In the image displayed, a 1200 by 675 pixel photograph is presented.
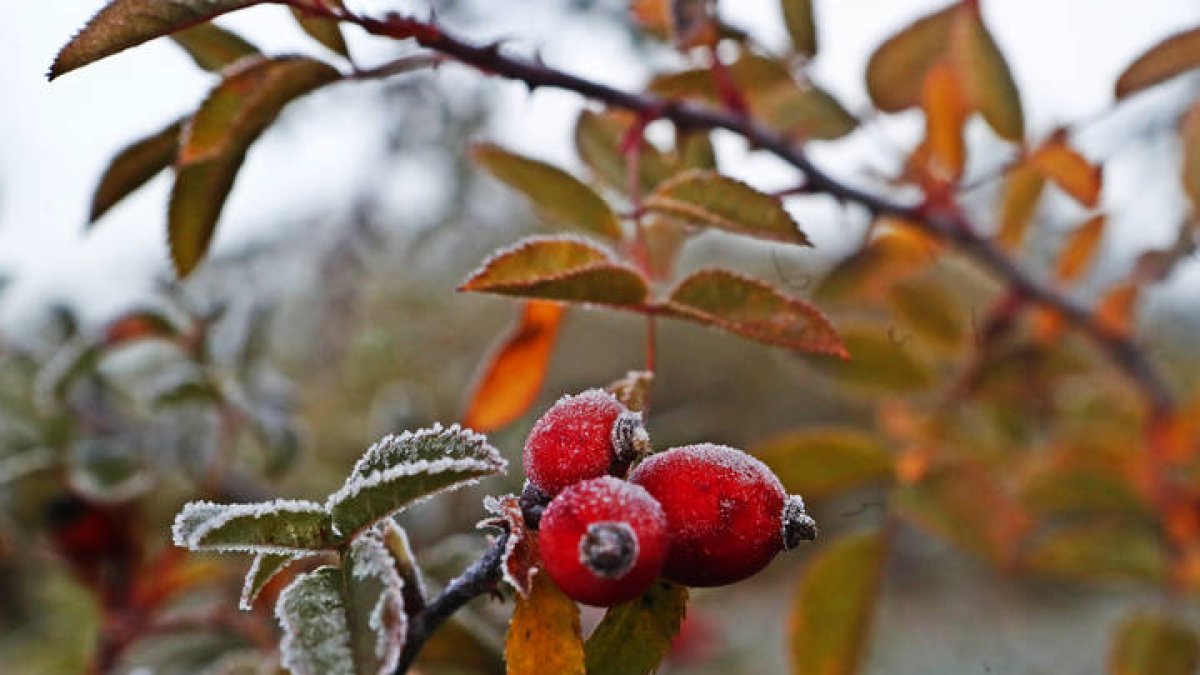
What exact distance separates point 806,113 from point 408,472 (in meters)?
0.70

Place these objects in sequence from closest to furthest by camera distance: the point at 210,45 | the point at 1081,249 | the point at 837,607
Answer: the point at 210,45 → the point at 837,607 → the point at 1081,249

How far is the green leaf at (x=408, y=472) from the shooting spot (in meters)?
0.50

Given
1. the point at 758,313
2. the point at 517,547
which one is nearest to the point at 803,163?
the point at 758,313

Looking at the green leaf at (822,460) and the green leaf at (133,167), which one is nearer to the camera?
the green leaf at (133,167)

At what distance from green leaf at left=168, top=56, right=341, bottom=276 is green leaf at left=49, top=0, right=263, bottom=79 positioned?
9cm

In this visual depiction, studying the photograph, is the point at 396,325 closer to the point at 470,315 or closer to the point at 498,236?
the point at 498,236

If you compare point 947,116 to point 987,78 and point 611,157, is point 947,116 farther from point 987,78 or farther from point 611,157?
point 611,157

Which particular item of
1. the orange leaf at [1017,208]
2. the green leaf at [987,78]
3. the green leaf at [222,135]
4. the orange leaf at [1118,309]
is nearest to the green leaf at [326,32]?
the green leaf at [222,135]

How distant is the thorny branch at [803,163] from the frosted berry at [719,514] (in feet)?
1.08

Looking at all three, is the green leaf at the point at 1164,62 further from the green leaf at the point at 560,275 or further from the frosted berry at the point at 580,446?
the frosted berry at the point at 580,446

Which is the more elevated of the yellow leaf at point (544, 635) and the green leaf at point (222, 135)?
the green leaf at point (222, 135)

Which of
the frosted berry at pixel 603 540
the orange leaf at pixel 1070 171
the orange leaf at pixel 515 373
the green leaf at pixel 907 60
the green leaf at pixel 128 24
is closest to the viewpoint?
the frosted berry at pixel 603 540

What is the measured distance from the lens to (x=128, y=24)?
615 mm

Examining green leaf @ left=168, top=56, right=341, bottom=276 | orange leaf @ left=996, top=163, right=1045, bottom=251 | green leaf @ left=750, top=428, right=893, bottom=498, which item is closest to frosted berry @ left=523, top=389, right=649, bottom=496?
green leaf @ left=168, top=56, right=341, bottom=276
